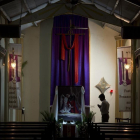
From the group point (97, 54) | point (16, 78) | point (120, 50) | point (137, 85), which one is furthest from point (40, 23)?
point (137, 85)

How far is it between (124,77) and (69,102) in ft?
8.17

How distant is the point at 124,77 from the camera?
944cm

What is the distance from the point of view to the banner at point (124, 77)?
922 centimetres

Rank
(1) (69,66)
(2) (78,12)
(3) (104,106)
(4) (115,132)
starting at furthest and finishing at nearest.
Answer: (1) (69,66) → (2) (78,12) → (3) (104,106) → (4) (115,132)

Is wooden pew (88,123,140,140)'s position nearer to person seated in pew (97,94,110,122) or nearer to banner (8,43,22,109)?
person seated in pew (97,94,110,122)

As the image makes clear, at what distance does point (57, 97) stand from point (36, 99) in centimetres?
162

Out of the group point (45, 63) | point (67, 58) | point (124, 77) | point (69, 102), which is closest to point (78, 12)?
point (67, 58)

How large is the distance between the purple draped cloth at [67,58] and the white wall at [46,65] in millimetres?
463

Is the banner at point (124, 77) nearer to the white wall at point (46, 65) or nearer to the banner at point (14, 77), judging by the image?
the white wall at point (46, 65)

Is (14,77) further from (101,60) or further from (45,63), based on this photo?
(101,60)

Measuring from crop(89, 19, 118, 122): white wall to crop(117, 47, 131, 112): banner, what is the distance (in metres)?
2.55

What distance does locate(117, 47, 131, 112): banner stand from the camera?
363 inches

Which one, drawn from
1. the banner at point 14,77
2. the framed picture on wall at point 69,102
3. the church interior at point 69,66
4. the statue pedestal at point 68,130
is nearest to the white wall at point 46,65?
the church interior at point 69,66

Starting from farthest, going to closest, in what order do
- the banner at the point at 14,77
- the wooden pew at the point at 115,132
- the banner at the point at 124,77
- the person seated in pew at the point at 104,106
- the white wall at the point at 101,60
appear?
1. the white wall at the point at 101,60
2. the banner at the point at 14,77
3. the banner at the point at 124,77
4. the person seated in pew at the point at 104,106
5. the wooden pew at the point at 115,132
